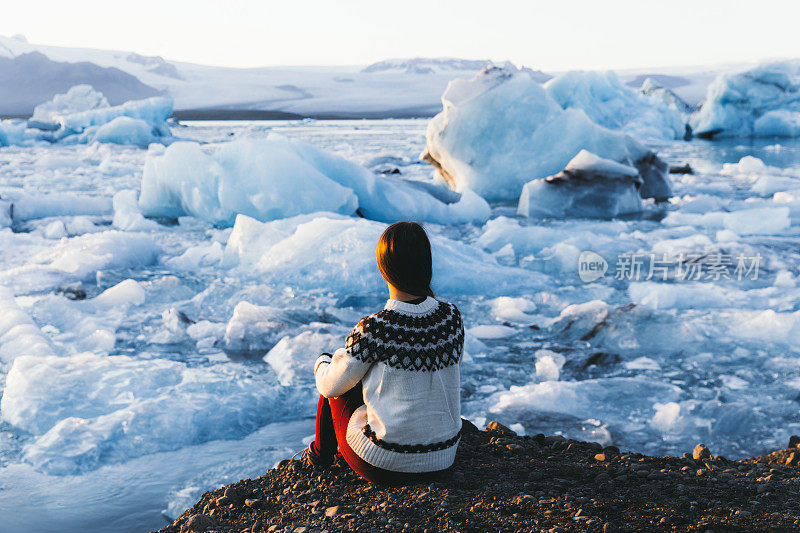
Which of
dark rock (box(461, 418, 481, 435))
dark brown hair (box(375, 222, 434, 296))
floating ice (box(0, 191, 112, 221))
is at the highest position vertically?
dark brown hair (box(375, 222, 434, 296))

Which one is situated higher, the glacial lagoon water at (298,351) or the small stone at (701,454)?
the small stone at (701,454)

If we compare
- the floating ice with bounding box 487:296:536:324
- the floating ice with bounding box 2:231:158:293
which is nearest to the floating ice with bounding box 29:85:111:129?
the floating ice with bounding box 2:231:158:293

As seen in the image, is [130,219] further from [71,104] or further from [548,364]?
[71,104]

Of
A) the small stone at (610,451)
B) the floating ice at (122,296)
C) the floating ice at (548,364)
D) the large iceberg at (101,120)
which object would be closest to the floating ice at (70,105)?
the large iceberg at (101,120)

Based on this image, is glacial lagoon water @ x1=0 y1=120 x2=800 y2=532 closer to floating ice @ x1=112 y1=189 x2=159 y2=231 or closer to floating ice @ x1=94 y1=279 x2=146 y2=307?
floating ice @ x1=94 y1=279 x2=146 y2=307

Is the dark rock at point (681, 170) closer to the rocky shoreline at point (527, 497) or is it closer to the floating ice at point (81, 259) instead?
the floating ice at point (81, 259)

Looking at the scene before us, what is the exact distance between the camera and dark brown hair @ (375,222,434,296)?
70.9 inches

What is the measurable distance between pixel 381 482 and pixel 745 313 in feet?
11.5

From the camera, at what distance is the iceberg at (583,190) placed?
860 cm

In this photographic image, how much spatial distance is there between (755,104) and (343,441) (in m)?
25.7

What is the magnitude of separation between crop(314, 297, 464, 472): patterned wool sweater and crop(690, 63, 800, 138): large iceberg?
24792 millimetres

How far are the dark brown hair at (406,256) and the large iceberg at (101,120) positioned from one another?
851 inches

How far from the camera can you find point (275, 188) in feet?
24.4

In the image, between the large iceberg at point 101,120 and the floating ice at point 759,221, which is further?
the large iceberg at point 101,120
